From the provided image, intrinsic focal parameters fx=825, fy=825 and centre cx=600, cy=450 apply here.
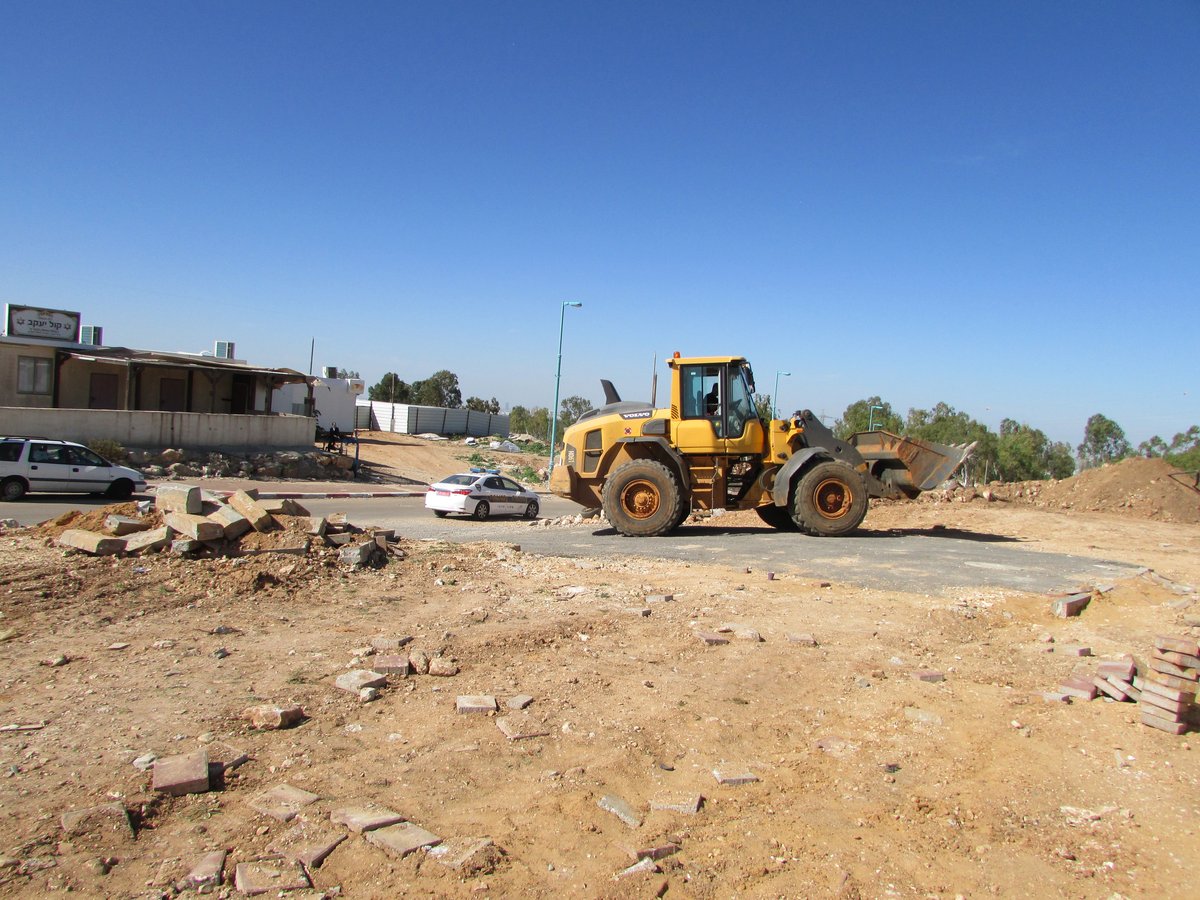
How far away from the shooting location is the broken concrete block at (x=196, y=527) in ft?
31.4

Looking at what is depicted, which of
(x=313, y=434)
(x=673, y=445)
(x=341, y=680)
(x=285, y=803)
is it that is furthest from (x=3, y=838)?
(x=313, y=434)

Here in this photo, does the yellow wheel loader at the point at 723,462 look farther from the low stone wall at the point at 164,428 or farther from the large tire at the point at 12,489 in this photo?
the low stone wall at the point at 164,428

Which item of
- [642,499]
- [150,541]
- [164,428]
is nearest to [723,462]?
[642,499]

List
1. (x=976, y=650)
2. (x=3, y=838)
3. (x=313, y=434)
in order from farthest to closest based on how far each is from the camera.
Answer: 1. (x=313, y=434)
2. (x=976, y=650)
3. (x=3, y=838)

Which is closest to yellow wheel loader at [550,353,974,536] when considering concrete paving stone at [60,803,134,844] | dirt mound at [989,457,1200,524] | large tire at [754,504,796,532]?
large tire at [754,504,796,532]

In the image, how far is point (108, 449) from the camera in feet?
86.1

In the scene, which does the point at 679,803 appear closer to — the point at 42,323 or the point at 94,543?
the point at 94,543

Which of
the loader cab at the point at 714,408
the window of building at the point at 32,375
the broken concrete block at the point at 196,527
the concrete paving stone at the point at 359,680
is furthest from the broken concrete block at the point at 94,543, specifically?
the window of building at the point at 32,375

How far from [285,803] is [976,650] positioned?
6261 mm

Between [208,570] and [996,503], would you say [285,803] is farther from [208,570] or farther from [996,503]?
[996,503]

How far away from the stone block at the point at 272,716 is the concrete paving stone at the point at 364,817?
1.18 meters

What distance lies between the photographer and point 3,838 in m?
3.79

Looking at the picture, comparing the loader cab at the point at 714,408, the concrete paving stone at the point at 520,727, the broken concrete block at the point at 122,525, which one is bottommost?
the concrete paving stone at the point at 520,727

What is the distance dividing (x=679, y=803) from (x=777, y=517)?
1202cm
